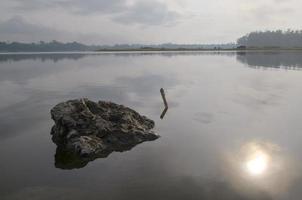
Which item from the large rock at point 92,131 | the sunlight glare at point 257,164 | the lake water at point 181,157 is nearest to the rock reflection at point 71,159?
the large rock at point 92,131

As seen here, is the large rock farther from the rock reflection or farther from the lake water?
the lake water

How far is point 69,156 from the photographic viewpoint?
23.1 m

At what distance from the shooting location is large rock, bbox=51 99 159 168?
926 inches

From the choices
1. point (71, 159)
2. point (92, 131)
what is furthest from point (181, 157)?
point (71, 159)

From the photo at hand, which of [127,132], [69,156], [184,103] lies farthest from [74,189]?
[184,103]

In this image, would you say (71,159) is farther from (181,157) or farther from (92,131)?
(181,157)

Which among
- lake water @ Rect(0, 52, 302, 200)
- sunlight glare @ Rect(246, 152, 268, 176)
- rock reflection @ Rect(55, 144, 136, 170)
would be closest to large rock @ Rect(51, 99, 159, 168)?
rock reflection @ Rect(55, 144, 136, 170)

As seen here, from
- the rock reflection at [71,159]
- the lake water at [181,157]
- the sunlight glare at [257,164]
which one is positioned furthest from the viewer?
the rock reflection at [71,159]

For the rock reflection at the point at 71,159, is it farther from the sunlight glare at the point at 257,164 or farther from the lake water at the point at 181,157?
the sunlight glare at the point at 257,164

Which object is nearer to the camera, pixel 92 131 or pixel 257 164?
pixel 257 164

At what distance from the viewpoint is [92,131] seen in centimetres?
2553

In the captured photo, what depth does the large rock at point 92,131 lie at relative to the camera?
23528mm

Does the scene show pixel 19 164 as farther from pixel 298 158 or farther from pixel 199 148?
pixel 298 158

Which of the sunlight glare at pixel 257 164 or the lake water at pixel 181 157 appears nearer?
the lake water at pixel 181 157
